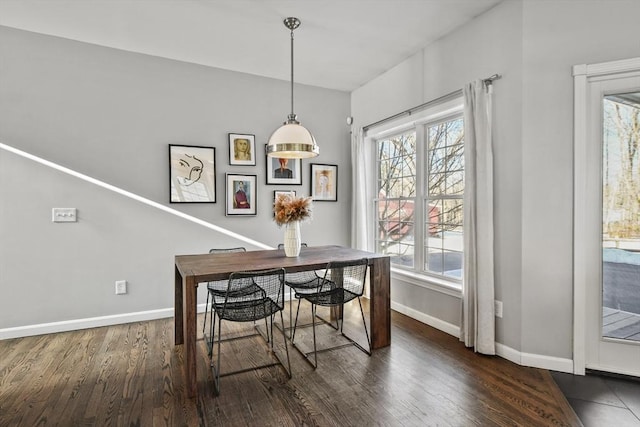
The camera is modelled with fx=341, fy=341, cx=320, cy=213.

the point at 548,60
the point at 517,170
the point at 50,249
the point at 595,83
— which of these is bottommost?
the point at 50,249

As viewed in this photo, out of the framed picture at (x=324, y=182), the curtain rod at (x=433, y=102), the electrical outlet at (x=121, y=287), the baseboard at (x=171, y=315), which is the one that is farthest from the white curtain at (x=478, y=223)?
the electrical outlet at (x=121, y=287)

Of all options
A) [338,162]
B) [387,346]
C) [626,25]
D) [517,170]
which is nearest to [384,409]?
[387,346]

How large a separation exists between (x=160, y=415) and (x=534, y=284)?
274cm

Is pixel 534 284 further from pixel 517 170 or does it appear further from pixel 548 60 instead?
pixel 548 60

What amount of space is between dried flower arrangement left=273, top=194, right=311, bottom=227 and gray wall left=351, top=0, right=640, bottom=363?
5.26 ft

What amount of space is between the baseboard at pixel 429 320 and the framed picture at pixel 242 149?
2.47 metres

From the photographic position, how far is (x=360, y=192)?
4551 mm

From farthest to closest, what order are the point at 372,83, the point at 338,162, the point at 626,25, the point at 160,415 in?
the point at 338,162 < the point at 372,83 < the point at 626,25 < the point at 160,415

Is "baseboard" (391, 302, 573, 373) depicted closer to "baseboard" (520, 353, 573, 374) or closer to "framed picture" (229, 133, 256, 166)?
"baseboard" (520, 353, 573, 374)

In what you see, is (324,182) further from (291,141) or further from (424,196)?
(291,141)

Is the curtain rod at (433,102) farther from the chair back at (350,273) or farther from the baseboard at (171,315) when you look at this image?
the baseboard at (171,315)

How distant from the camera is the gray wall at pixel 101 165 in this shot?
3252 millimetres

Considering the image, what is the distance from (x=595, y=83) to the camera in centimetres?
242

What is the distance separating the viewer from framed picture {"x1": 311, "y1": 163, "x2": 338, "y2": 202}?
15.3 ft
